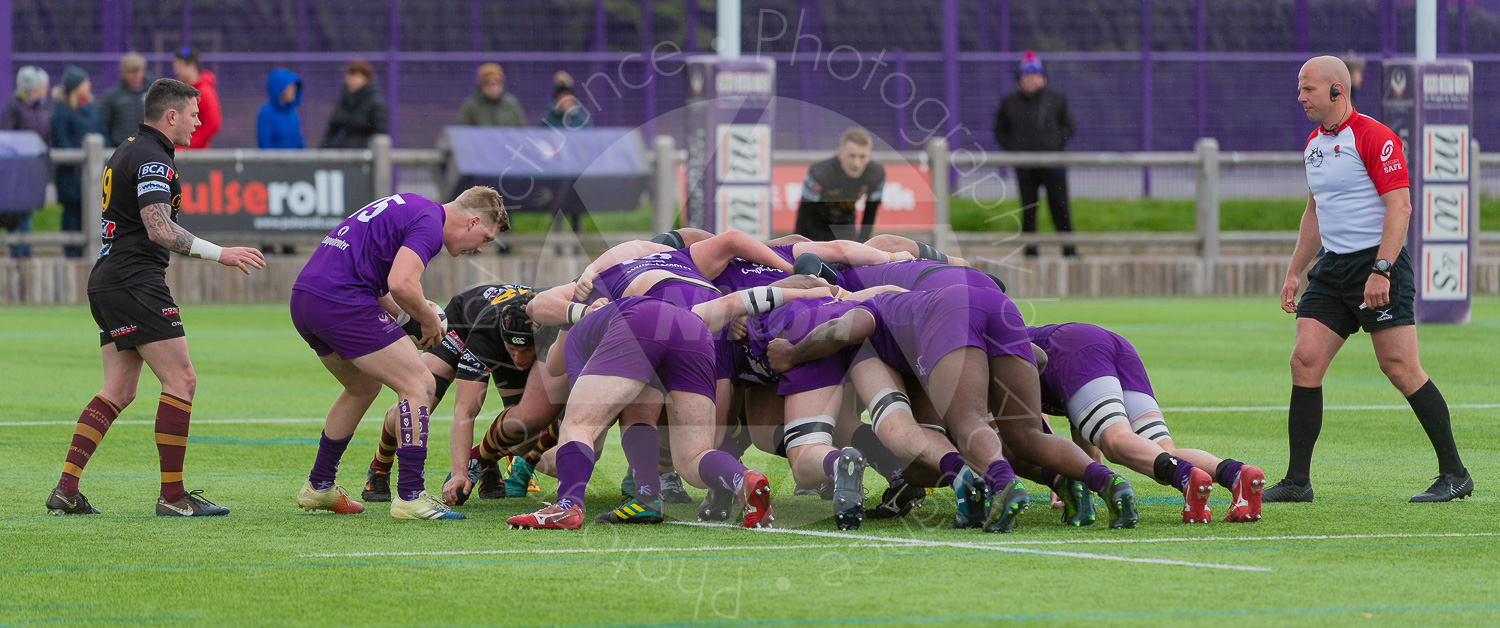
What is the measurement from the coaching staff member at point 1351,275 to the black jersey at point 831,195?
6.85 meters

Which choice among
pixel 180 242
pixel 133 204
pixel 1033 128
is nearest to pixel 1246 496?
pixel 180 242

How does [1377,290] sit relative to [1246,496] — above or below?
above

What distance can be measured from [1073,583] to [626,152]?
1611 cm

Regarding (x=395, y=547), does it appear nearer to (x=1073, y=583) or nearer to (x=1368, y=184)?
(x=1073, y=583)

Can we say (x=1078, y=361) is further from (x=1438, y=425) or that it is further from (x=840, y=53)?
(x=840, y=53)

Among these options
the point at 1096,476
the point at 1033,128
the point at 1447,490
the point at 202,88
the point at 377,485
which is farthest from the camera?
the point at 1033,128

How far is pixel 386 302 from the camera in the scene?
7480mm

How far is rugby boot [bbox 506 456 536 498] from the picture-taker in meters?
7.98

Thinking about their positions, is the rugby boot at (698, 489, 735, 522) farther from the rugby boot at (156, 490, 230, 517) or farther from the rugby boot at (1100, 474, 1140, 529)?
the rugby boot at (156, 490, 230, 517)

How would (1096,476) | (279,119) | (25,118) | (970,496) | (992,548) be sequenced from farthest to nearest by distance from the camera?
(279,119) < (25,118) < (1096,476) < (970,496) < (992,548)

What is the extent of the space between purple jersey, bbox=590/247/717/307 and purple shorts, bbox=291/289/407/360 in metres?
1.00

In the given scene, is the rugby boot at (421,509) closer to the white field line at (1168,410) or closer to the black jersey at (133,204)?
the black jersey at (133,204)

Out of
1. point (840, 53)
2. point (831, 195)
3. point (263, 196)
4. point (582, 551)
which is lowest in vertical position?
point (582, 551)

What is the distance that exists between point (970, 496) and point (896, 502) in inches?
24.3
